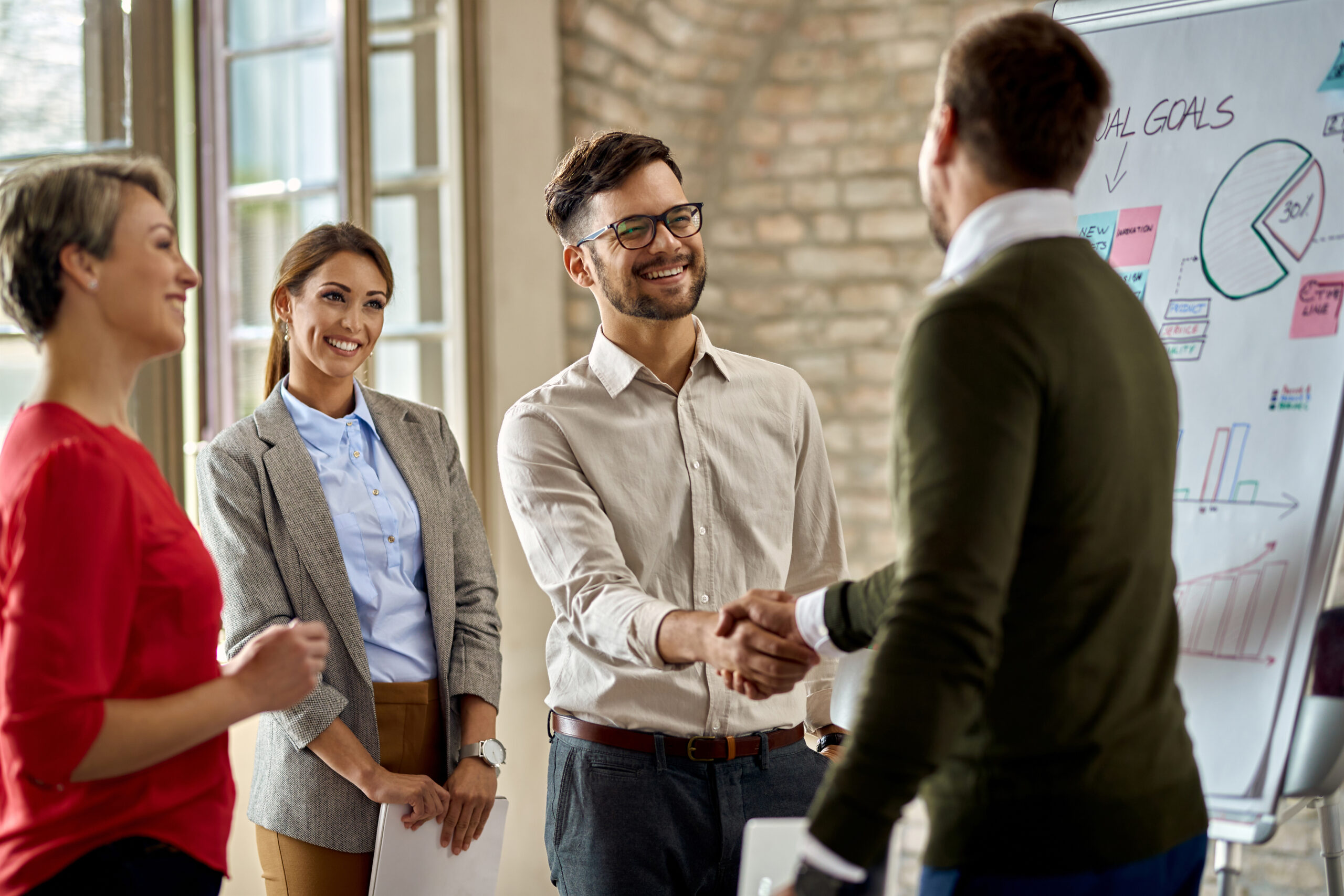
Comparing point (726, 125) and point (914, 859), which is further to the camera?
point (726, 125)

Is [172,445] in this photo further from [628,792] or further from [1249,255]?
[1249,255]

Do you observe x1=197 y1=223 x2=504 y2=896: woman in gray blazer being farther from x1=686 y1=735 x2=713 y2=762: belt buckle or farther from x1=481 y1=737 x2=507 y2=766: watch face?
x1=686 y1=735 x2=713 y2=762: belt buckle

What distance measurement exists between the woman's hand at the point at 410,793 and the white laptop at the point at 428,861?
0.01 metres

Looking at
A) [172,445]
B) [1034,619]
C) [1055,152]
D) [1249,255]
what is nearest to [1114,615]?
[1034,619]

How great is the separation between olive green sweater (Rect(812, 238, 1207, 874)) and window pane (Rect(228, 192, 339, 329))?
1986mm

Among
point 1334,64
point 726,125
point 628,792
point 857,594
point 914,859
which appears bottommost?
point 914,859

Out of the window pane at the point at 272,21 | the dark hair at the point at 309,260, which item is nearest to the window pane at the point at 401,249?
the window pane at the point at 272,21

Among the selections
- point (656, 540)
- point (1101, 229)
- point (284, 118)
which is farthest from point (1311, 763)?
point (284, 118)

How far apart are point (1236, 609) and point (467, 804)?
122 cm

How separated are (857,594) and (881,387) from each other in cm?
235

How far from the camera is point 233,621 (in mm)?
1697

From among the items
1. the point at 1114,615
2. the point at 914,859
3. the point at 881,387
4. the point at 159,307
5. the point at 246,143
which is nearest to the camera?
the point at 1114,615

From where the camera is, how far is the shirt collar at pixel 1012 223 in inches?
41.5

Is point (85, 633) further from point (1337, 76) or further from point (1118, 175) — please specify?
point (1337, 76)
